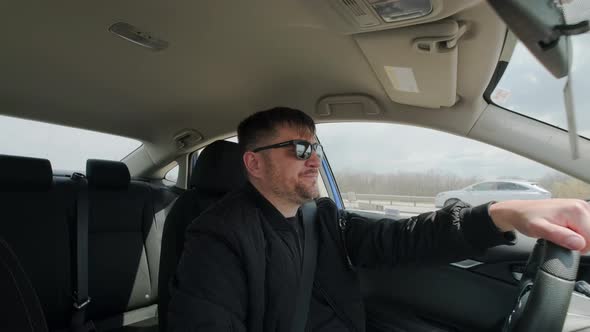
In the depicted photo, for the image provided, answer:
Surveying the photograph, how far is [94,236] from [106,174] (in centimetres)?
43

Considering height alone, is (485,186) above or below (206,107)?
below

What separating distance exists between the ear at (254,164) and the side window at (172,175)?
82.0 inches

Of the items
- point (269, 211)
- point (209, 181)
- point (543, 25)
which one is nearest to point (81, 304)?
point (209, 181)

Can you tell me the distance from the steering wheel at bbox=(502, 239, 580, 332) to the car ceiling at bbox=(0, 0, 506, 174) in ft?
2.58

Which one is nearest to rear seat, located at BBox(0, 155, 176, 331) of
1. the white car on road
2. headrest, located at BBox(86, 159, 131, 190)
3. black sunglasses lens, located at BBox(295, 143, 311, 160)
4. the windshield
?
headrest, located at BBox(86, 159, 131, 190)

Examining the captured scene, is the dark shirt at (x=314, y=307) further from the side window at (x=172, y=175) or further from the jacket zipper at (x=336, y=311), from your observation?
the side window at (x=172, y=175)

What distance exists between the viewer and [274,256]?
1384 millimetres

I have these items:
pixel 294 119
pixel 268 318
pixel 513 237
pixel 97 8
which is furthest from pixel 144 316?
pixel 513 237

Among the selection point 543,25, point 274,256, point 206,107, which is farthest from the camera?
point 206,107

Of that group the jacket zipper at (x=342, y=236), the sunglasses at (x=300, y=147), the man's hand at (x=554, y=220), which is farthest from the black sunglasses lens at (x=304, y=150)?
the man's hand at (x=554, y=220)

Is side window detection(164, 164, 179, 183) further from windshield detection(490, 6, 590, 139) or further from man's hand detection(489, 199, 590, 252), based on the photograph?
man's hand detection(489, 199, 590, 252)

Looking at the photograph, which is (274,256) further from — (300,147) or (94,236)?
(94,236)

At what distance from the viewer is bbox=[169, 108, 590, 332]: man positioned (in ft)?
3.70

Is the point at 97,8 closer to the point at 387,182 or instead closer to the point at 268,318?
the point at 268,318
